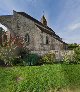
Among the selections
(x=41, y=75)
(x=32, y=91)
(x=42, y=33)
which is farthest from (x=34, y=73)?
(x=42, y=33)

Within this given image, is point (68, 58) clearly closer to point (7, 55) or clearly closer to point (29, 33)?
point (7, 55)

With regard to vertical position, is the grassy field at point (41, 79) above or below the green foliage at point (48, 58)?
below

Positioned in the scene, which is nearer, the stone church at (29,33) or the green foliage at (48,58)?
the green foliage at (48,58)

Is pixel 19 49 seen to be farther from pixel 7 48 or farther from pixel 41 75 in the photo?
pixel 41 75

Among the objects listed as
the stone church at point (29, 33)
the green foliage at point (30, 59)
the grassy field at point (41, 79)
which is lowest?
the grassy field at point (41, 79)

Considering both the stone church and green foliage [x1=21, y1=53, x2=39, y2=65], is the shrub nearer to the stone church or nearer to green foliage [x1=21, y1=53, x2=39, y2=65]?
green foliage [x1=21, y1=53, x2=39, y2=65]

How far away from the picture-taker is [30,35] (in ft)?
181

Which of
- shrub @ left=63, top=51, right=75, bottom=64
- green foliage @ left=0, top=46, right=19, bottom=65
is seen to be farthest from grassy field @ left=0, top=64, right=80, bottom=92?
shrub @ left=63, top=51, right=75, bottom=64

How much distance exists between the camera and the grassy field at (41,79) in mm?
25844

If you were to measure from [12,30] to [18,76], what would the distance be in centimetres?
2773

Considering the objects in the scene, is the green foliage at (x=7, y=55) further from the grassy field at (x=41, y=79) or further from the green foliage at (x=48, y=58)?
the grassy field at (x=41, y=79)

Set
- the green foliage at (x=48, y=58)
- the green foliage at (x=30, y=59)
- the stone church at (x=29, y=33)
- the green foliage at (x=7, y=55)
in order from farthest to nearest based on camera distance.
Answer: the stone church at (x=29, y=33) < the green foliage at (x=48, y=58) < the green foliage at (x=30, y=59) < the green foliage at (x=7, y=55)

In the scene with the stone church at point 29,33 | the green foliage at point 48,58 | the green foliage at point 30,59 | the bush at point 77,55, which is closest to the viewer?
the green foliage at point 30,59

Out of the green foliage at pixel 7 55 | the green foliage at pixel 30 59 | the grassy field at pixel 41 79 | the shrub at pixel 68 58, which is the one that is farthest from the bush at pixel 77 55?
the green foliage at pixel 7 55
